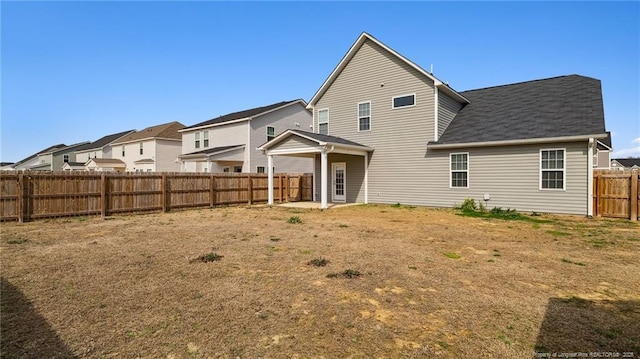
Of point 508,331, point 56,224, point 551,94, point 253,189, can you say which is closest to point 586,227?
point 551,94

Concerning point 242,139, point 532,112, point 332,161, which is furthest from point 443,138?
point 242,139

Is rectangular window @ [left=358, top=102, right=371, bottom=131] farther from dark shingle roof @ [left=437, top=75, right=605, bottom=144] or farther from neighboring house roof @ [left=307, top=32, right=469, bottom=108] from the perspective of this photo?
dark shingle roof @ [left=437, top=75, right=605, bottom=144]

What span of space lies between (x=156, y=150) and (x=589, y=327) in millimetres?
34470

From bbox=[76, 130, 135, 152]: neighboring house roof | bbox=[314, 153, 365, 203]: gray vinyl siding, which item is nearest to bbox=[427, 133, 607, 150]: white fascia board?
bbox=[314, 153, 365, 203]: gray vinyl siding

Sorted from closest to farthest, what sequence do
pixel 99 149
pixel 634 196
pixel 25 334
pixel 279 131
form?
pixel 25 334 < pixel 634 196 < pixel 279 131 < pixel 99 149

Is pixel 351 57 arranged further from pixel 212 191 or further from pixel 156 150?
pixel 156 150

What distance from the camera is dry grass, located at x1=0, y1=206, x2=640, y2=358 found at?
3.12 meters

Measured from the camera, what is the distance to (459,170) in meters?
14.8

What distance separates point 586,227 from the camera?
390 inches

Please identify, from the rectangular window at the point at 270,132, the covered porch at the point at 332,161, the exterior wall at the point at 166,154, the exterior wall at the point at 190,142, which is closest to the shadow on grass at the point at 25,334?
the covered porch at the point at 332,161

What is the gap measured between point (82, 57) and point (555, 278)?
1952 cm

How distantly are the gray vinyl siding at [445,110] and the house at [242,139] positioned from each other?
1320cm

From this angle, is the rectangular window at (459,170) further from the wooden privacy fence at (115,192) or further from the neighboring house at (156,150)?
the neighboring house at (156,150)

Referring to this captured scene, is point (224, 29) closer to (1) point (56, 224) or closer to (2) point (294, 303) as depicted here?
(1) point (56, 224)
